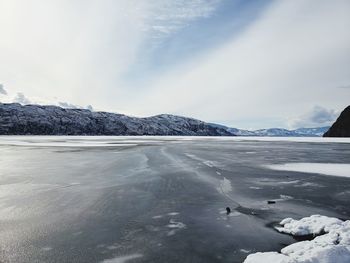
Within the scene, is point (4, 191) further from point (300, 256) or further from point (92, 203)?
point (300, 256)

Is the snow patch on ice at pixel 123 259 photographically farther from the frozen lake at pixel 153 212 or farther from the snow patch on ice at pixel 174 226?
the snow patch on ice at pixel 174 226

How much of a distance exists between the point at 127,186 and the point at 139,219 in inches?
212

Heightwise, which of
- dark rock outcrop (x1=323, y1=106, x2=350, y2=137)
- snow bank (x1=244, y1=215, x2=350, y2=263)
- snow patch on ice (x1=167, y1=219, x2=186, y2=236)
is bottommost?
snow patch on ice (x1=167, y1=219, x2=186, y2=236)

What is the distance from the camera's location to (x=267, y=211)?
394 inches

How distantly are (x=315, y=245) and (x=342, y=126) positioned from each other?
150932mm

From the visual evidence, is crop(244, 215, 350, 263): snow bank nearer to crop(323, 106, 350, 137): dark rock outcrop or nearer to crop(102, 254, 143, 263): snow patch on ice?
crop(102, 254, 143, 263): snow patch on ice

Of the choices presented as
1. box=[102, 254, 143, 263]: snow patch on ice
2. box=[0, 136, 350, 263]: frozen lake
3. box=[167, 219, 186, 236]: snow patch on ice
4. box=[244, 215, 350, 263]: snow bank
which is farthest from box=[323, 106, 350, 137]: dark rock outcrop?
box=[102, 254, 143, 263]: snow patch on ice

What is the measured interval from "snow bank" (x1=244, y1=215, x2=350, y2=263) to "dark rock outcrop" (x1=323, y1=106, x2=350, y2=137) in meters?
146

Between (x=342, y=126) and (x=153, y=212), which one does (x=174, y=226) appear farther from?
(x=342, y=126)

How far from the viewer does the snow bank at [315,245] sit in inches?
219

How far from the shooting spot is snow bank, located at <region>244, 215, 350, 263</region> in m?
5.56

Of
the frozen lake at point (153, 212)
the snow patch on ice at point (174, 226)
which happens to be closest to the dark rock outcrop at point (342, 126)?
the frozen lake at point (153, 212)

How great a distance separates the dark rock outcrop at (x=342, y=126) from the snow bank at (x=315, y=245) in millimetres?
145729

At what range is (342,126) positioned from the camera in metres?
135
